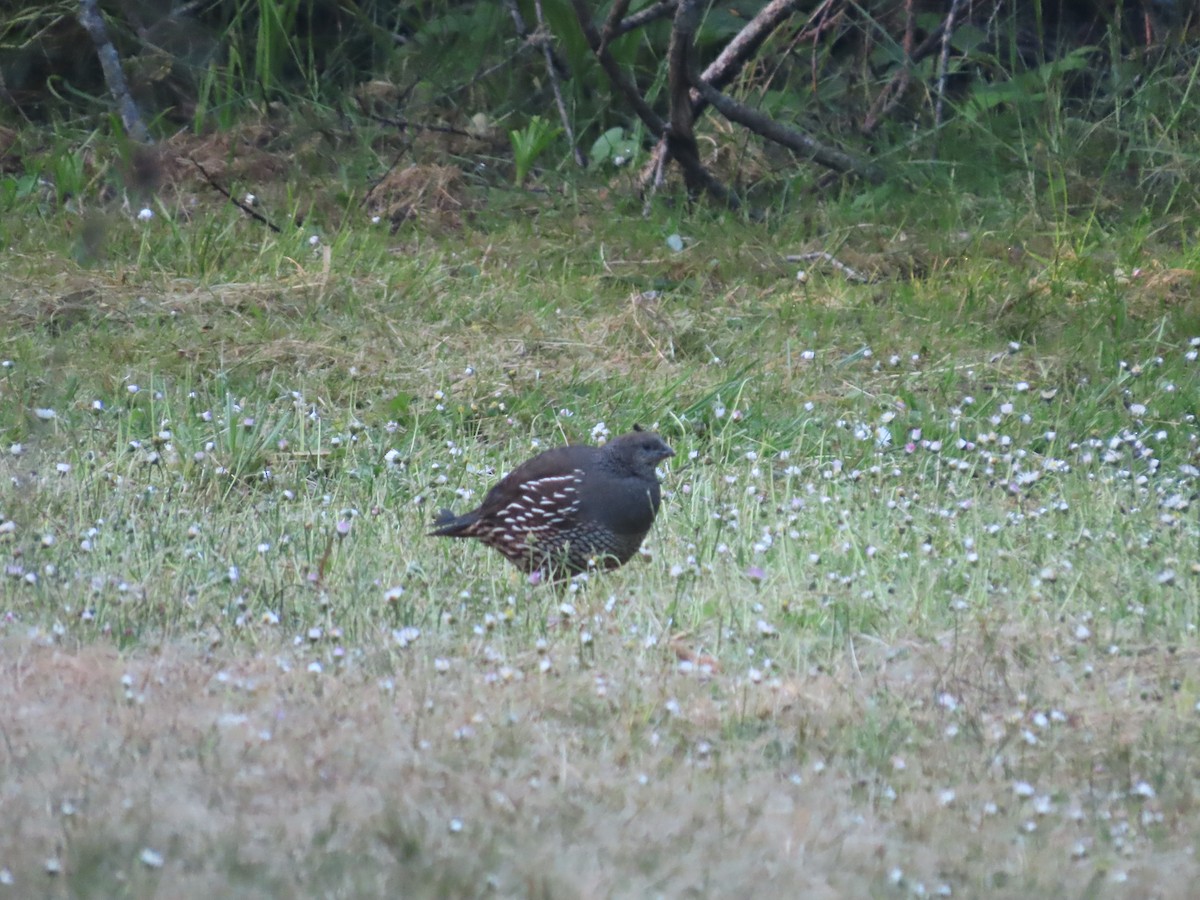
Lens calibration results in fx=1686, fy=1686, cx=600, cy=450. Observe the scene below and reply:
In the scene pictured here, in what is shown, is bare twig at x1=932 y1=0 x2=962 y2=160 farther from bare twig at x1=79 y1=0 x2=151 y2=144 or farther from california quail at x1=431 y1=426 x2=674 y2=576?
california quail at x1=431 y1=426 x2=674 y2=576

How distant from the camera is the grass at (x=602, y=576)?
11.4 feet

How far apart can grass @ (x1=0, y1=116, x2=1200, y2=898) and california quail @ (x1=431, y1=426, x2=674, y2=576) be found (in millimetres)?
132

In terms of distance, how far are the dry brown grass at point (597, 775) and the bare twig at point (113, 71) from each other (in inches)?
277

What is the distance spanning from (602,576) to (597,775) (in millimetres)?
1881

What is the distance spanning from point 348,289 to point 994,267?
3536 millimetres

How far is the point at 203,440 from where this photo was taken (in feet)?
A: 23.3

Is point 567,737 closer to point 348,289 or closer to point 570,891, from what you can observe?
point 570,891

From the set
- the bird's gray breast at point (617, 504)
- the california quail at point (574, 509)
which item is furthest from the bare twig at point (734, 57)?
the bird's gray breast at point (617, 504)

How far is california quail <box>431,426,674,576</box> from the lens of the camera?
5461mm

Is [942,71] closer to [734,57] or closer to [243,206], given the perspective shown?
[734,57]

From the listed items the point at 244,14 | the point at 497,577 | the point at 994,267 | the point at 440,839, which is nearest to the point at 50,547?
the point at 497,577

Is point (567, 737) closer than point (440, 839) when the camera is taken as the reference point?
No

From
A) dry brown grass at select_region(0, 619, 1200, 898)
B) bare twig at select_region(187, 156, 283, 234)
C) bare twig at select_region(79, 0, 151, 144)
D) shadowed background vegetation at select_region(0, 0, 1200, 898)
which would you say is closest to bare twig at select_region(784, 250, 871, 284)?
shadowed background vegetation at select_region(0, 0, 1200, 898)

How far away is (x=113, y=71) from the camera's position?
35.6ft
